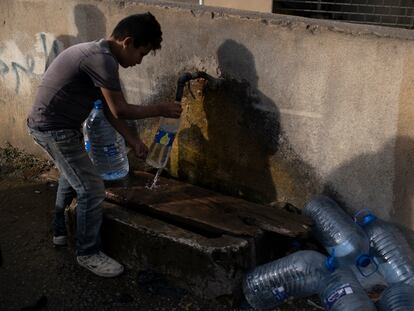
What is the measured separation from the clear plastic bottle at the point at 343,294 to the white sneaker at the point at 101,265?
1518 millimetres

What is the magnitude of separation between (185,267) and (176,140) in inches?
53.7

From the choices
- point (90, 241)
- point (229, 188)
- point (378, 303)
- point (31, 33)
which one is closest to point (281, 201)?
point (229, 188)

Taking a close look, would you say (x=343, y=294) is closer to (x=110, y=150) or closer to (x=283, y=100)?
(x=283, y=100)

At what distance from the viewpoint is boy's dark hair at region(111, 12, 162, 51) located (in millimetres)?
3354

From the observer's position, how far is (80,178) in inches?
143

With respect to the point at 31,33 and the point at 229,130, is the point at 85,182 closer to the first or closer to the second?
the point at 229,130

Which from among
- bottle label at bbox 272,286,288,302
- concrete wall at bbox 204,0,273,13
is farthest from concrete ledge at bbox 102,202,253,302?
concrete wall at bbox 204,0,273,13

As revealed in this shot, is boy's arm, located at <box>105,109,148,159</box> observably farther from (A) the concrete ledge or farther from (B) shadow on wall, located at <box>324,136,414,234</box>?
(B) shadow on wall, located at <box>324,136,414,234</box>

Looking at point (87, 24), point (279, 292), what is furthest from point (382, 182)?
point (87, 24)

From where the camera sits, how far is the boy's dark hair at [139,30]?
132 inches

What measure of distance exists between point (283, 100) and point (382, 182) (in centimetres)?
94

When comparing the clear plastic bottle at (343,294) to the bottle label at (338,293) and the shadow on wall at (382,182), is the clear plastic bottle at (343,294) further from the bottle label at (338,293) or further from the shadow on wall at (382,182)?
the shadow on wall at (382,182)

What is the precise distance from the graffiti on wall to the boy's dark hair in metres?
1.95

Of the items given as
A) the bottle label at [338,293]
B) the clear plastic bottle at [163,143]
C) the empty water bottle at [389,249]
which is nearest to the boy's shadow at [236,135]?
the clear plastic bottle at [163,143]
